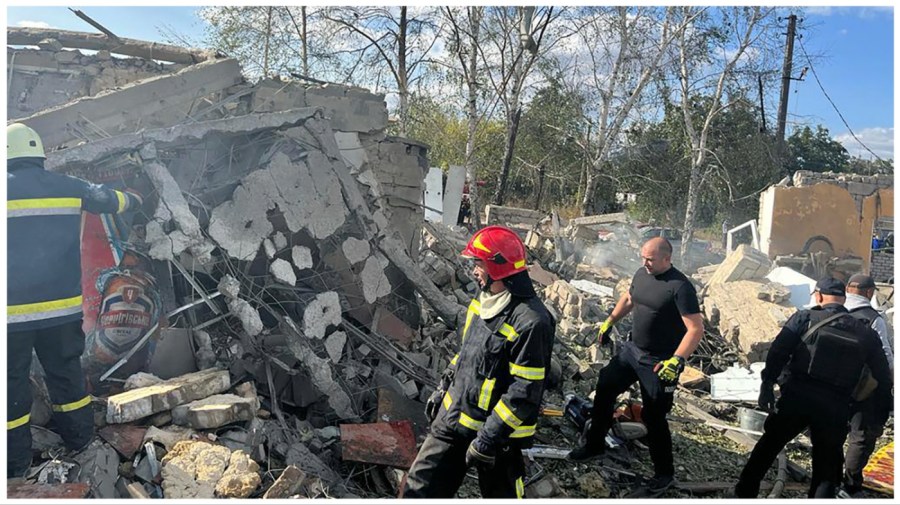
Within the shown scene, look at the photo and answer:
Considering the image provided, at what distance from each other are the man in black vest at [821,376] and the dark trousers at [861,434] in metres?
0.26

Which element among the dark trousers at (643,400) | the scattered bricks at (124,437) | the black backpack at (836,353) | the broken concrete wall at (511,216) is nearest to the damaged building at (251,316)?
the scattered bricks at (124,437)

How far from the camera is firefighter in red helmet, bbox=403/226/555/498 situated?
296 cm

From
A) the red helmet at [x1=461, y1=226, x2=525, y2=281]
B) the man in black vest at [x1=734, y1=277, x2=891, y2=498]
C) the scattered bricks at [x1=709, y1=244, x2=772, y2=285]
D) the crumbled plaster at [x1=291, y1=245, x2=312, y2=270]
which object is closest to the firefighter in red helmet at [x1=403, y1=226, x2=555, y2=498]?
the red helmet at [x1=461, y1=226, x2=525, y2=281]

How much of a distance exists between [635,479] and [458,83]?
13.9 meters

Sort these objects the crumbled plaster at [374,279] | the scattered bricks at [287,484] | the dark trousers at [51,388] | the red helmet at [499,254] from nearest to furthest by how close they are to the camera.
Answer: the red helmet at [499,254], the dark trousers at [51,388], the scattered bricks at [287,484], the crumbled plaster at [374,279]

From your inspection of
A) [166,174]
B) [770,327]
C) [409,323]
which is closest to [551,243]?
[770,327]

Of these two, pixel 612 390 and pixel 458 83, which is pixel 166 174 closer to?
pixel 612 390

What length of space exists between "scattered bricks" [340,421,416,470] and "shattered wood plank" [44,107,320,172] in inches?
92.7

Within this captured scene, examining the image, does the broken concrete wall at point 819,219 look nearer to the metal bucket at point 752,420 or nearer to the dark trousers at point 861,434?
the metal bucket at point 752,420

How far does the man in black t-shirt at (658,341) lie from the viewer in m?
4.27

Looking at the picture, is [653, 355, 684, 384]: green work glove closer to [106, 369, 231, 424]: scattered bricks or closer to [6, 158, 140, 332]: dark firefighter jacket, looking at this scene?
[106, 369, 231, 424]: scattered bricks

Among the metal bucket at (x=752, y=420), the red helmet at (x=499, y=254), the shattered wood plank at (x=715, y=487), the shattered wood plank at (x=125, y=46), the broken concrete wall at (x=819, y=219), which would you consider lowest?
the shattered wood plank at (x=715, y=487)

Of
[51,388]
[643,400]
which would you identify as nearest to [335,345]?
[51,388]

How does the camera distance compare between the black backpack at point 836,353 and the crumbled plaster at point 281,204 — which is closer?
the black backpack at point 836,353
